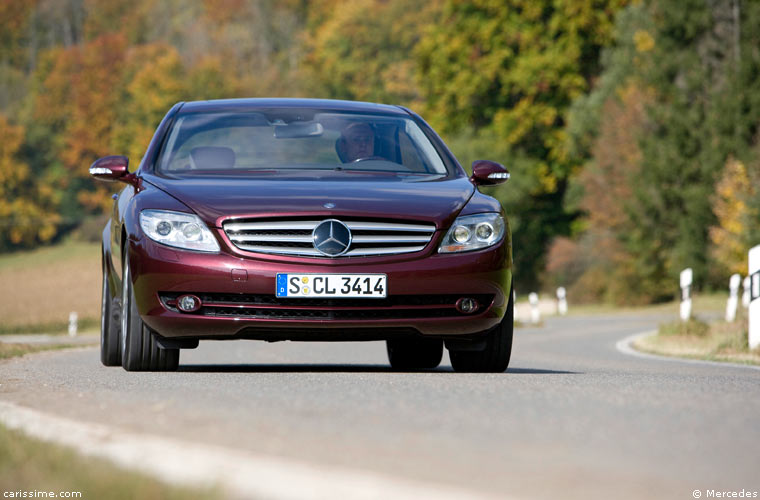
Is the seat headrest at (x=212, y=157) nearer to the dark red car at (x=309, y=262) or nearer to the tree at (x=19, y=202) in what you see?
the dark red car at (x=309, y=262)

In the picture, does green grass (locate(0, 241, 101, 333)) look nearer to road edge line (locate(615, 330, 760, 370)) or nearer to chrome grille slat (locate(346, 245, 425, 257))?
road edge line (locate(615, 330, 760, 370))

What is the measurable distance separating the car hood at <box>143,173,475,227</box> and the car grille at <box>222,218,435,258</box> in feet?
0.17

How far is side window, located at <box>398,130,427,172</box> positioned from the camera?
32.8 ft

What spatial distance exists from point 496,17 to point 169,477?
56.5 metres

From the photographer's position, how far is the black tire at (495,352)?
9227 mm

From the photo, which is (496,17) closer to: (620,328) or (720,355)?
(620,328)

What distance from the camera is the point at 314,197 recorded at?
342 inches

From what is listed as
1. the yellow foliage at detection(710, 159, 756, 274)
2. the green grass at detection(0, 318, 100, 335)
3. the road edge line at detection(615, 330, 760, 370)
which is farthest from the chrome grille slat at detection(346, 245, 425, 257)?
the yellow foliage at detection(710, 159, 756, 274)

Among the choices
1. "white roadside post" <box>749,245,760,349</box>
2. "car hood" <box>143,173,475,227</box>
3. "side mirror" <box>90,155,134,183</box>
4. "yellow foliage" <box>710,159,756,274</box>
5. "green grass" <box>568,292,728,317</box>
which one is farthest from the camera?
"green grass" <box>568,292,728,317</box>

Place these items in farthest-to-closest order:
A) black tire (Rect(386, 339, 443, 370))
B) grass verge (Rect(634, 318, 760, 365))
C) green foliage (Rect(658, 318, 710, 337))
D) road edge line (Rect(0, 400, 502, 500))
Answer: green foliage (Rect(658, 318, 710, 337)) < grass verge (Rect(634, 318, 760, 365)) < black tire (Rect(386, 339, 443, 370)) < road edge line (Rect(0, 400, 502, 500))

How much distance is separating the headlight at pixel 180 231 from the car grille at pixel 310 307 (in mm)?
291

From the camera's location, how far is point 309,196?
8703 millimetres

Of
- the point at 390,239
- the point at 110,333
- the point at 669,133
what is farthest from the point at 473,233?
the point at 669,133

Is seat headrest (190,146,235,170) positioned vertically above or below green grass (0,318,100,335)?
above
